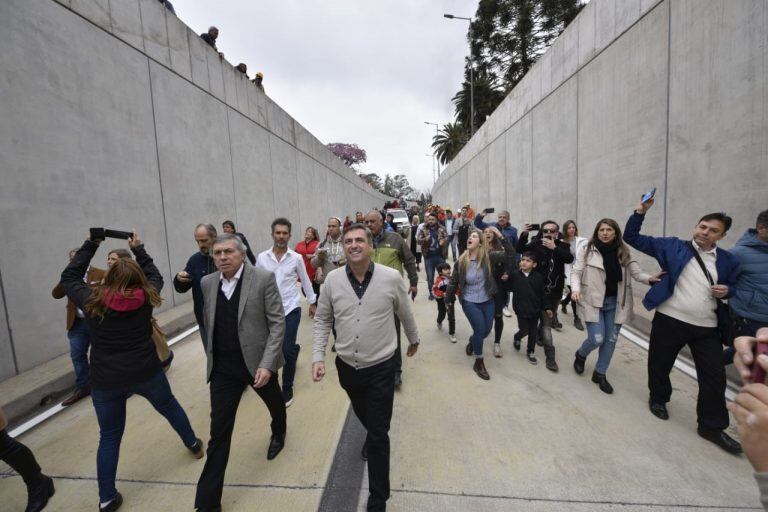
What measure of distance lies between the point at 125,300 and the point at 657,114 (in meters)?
7.59

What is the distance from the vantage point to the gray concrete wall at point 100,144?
420cm

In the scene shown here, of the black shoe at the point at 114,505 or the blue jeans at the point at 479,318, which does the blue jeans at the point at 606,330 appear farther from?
the black shoe at the point at 114,505

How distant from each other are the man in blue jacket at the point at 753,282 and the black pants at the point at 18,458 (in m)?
5.76

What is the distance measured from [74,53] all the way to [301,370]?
572cm

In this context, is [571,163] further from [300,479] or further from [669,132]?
[300,479]

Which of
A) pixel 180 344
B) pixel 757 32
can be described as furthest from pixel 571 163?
pixel 180 344

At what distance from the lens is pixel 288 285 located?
4008 millimetres

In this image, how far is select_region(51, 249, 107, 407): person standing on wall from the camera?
12.3ft

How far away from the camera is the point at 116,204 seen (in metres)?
5.65

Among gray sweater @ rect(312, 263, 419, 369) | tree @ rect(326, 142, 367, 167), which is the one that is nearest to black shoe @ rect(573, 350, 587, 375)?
gray sweater @ rect(312, 263, 419, 369)

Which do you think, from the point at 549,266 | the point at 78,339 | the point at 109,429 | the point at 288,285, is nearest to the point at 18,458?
the point at 109,429

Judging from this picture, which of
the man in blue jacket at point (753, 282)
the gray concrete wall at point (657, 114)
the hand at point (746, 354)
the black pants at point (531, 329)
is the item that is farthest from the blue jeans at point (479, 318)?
the gray concrete wall at point (657, 114)

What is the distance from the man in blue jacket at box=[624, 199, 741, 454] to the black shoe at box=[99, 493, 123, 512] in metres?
4.69

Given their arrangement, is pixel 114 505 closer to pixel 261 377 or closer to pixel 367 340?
pixel 261 377
